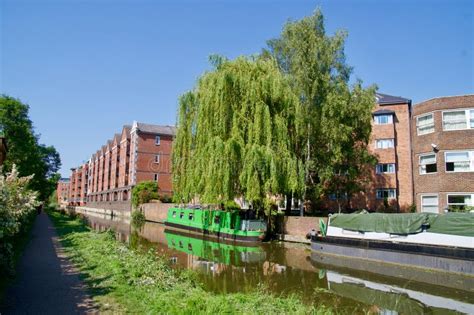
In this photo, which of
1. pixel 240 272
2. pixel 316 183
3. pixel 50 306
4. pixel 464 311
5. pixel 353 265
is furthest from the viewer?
pixel 316 183

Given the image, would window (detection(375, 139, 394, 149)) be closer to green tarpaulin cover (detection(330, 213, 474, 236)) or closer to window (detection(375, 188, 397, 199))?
window (detection(375, 188, 397, 199))

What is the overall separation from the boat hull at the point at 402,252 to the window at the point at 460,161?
9964 mm

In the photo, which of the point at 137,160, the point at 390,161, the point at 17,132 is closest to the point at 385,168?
the point at 390,161

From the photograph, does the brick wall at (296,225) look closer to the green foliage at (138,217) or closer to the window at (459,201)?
the window at (459,201)

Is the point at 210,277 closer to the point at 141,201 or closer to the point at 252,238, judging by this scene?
the point at 252,238

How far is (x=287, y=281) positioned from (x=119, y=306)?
20.2 ft

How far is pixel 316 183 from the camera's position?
80.3ft

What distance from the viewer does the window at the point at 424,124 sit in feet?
75.6

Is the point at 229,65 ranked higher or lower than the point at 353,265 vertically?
higher

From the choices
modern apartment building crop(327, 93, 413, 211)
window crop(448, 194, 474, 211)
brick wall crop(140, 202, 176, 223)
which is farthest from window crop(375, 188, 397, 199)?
brick wall crop(140, 202, 176, 223)

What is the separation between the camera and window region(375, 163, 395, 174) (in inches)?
1077

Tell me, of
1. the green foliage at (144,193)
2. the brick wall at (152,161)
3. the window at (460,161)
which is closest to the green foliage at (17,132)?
the green foliage at (144,193)

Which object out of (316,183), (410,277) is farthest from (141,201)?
(410,277)

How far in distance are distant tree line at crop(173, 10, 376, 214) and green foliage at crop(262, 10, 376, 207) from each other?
0.06 meters
